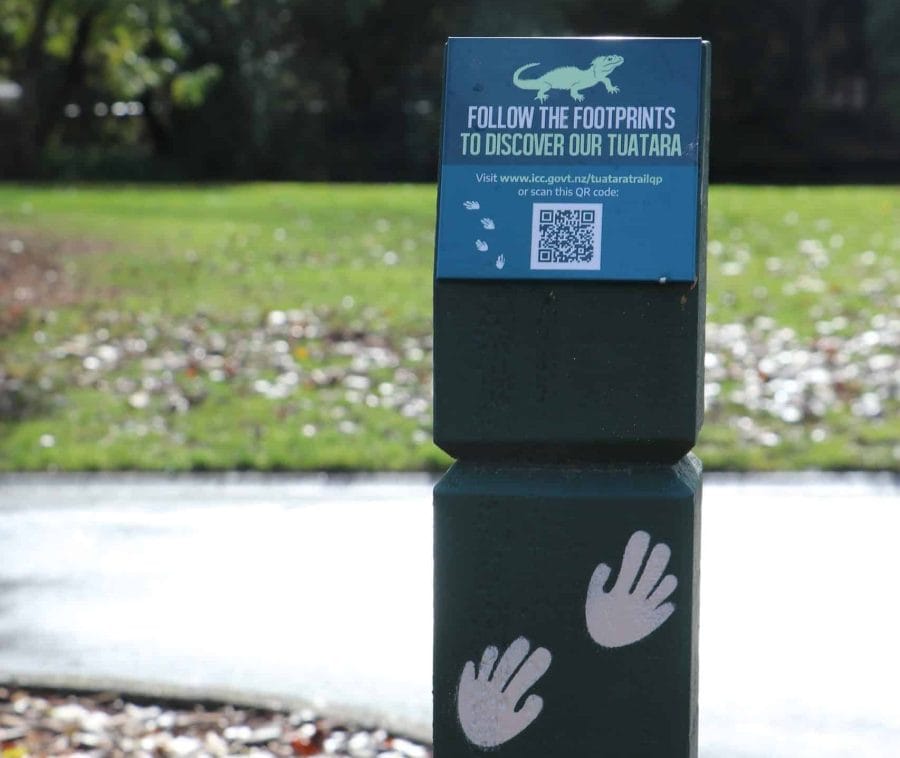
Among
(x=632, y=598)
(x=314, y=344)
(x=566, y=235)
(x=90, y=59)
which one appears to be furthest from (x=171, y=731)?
(x=90, y=59)

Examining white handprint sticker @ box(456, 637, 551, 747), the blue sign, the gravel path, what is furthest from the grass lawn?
the blue sign

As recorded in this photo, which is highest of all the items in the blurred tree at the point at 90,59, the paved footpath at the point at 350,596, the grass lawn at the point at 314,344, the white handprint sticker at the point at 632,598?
the blurred tree at the point at 90,59

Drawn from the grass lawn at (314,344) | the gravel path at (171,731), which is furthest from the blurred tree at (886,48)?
the gravel path at (171,731)

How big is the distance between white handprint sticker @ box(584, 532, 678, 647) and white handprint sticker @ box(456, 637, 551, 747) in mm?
127

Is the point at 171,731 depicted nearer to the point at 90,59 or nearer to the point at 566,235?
the point at 566,235

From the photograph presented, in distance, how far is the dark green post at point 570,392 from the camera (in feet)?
10.6

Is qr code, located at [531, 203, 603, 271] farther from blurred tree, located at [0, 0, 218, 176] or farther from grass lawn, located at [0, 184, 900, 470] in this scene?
blurred tree, located at [0, 0, 218, 176]

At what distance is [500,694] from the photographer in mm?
3363

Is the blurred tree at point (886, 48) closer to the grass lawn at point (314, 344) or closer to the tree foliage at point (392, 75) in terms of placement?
the tree foliage at point (392, 75)

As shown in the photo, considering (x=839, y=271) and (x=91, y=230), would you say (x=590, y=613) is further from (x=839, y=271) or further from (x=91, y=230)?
(x=91, y=230)

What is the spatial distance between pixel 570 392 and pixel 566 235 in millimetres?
304

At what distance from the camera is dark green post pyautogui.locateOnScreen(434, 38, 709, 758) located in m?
3.22

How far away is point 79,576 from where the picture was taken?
7.50 m

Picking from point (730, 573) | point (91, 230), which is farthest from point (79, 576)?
point (91, 230)
